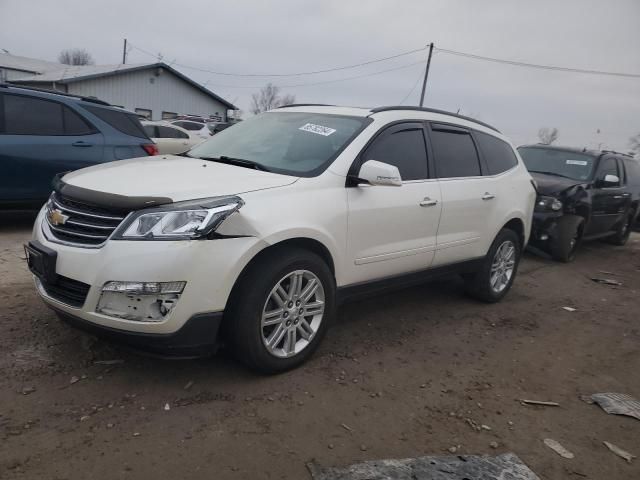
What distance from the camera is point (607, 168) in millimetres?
8852

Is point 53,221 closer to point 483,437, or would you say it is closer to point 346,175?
point 346,175

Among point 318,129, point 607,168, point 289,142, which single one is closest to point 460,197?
point 318,129

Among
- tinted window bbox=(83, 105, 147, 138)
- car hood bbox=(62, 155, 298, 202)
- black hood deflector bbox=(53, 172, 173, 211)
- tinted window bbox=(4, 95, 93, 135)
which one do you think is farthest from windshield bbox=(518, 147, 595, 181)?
black hood deflector bbox=(53, 172, 173, 211)

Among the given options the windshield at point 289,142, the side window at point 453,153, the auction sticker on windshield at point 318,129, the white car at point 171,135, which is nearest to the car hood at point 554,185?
the side window at point 453,153

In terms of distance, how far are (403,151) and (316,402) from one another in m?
2.17

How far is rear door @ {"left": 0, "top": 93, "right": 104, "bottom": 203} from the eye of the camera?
19.9 ft

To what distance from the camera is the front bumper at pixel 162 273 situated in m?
2.78

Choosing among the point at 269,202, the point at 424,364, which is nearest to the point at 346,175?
the point at 269,202

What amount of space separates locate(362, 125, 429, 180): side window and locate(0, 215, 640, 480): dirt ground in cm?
135

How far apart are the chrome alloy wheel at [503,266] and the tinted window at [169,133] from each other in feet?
40.1

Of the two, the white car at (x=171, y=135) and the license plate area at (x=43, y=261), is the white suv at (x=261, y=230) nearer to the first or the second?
the license plate area at (x=43, y=261)

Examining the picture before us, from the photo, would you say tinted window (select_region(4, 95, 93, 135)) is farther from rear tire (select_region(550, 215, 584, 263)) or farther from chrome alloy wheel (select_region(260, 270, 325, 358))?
rear tire (select_region(550, 215, 584, 263))

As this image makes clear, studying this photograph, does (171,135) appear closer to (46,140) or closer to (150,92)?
(46,140)

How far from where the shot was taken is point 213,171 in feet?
11.5
